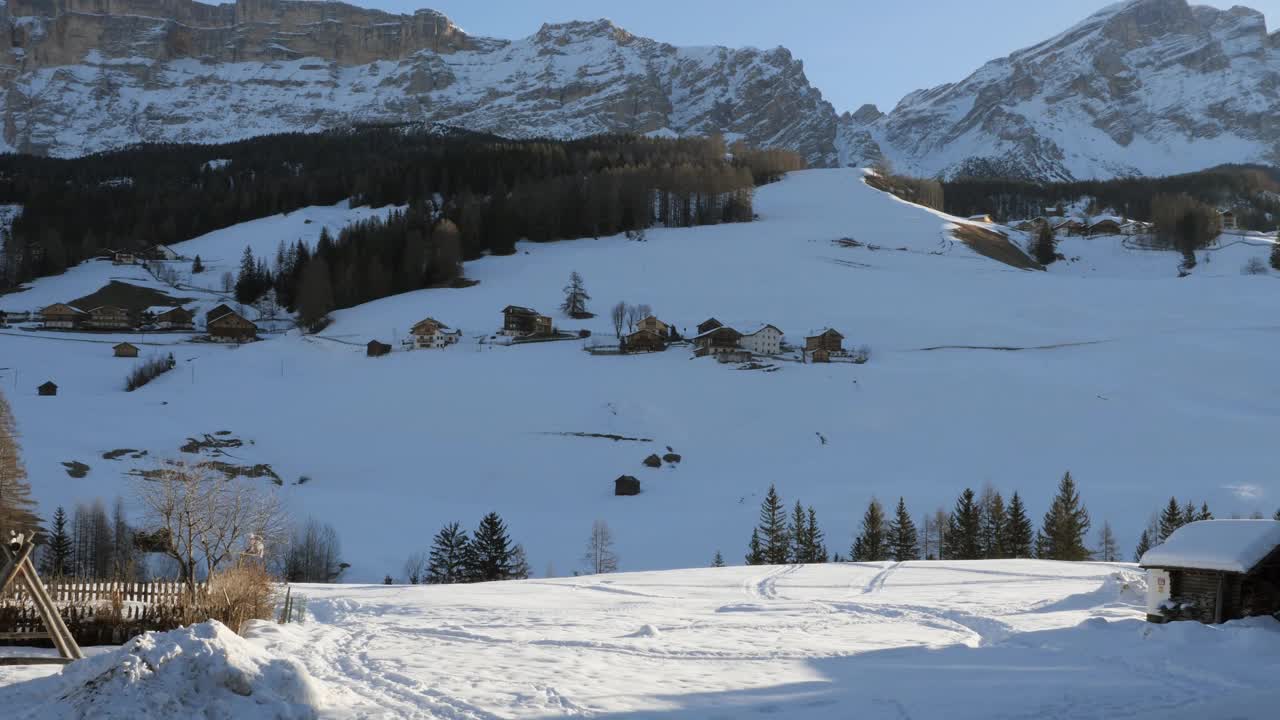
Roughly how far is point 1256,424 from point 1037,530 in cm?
2308

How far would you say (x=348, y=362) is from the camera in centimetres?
7525

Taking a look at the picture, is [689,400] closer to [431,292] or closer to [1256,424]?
[1256,424]

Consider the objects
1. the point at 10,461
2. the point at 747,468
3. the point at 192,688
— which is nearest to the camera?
the point at 192,688

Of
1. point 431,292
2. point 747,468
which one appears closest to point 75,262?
point 431,292

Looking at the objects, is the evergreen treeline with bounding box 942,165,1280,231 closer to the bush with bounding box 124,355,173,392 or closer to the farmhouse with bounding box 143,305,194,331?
the farmhouse with bounding box 143,305,194,331

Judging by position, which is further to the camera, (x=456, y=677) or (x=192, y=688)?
(x=456, y=677)

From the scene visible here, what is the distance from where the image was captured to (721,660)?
1464cm

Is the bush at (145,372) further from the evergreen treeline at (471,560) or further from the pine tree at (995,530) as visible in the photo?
the pine tree at (995,530)

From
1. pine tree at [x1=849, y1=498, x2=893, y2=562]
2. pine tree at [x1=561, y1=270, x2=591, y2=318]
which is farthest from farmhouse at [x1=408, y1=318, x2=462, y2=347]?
pine tree at [x1=849, y1=498, x2=893, y2=562]

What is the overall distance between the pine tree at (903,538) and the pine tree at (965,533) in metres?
1.80

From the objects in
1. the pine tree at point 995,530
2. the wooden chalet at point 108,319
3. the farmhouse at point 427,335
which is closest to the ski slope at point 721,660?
the pine tree at point 995,530

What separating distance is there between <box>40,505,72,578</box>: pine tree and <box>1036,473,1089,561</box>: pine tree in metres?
46.3

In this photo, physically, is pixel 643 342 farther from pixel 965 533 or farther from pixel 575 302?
pixel 965 533

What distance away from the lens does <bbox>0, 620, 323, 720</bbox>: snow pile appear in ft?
30.2
